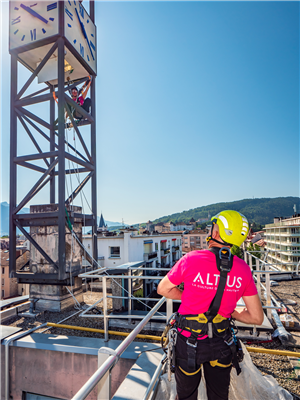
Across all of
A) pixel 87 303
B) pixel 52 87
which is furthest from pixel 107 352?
pixel 52 87

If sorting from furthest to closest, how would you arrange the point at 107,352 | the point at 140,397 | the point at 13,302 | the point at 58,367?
the point at 13,302 → the point at 58,367 → the point at 140,397 → the point at 107,352

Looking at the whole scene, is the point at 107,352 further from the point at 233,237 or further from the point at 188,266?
the point at 233,237

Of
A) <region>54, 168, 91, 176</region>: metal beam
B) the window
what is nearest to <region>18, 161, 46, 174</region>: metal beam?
<region>54, 168, 91, 176</region>: metal beam

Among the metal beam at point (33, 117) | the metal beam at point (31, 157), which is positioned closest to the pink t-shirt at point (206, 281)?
the metal beam at point (31, 157)

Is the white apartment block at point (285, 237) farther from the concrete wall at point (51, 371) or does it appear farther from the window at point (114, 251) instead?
the concrete wall at point (51, 371)

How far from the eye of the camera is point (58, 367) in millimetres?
4016

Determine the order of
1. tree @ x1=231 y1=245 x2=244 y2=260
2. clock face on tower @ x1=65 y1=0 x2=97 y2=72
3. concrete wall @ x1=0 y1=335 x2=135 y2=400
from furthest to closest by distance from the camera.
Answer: clock face on tower @ x1=65 y1=0 x2=97 y2=72 < concrete wall @ x1=0 y1=335 x2=135 y2=400 < tree @ x1=231 y1=245 x2=244 y2=260

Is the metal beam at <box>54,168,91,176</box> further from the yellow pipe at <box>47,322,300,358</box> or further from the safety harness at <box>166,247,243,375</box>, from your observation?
the safety harness at <box>166,247,243,375</box>

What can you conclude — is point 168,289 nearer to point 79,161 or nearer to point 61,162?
point 61,162

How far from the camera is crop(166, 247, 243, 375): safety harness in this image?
170cm

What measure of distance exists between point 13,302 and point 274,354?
21.6 feet

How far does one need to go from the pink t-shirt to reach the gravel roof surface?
207 cm

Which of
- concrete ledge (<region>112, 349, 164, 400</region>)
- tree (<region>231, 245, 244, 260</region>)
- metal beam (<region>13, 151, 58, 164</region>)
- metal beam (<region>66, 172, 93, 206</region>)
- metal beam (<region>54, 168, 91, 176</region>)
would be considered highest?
metal beam (<region>13, 151, 58, 164</region>)

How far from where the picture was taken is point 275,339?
4.03 m
